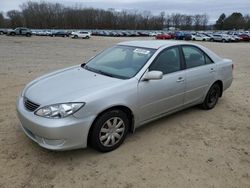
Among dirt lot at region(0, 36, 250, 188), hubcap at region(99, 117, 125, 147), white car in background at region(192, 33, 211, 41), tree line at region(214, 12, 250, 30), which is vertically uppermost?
tree line at region(214, 12, 250, 30)

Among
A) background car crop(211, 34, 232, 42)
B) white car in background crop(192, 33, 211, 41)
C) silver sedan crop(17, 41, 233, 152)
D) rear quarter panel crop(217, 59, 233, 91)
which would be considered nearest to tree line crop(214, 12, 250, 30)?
white car in background crop(192, 33, 211, 41)

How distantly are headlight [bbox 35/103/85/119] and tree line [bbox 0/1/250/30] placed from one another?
4037 inches

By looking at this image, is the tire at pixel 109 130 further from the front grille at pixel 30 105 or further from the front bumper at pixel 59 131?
the front grille at pixel 30 105

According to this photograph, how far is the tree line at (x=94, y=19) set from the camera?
101750 mm

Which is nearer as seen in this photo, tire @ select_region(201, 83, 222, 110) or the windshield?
the windshield

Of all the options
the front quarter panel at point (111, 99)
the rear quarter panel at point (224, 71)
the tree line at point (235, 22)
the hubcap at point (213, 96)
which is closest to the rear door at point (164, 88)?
the front quarter panel at point (111, 99)

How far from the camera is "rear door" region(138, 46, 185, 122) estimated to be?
369 centimetres

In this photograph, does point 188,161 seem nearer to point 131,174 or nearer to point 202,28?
point 131,174

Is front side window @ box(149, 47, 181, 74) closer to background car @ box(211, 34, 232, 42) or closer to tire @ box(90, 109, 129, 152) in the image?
tire @ box(90, 109, 129, 152)

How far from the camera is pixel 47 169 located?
3043mm

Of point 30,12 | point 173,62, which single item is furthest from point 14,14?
point 173,62

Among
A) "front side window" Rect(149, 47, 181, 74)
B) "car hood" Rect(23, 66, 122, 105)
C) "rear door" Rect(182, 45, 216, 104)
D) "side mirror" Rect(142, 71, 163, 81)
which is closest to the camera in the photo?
"car hood" Rect(23, 66, 122, 105)

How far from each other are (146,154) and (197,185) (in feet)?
2.73

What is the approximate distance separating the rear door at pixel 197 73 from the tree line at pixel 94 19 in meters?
102
